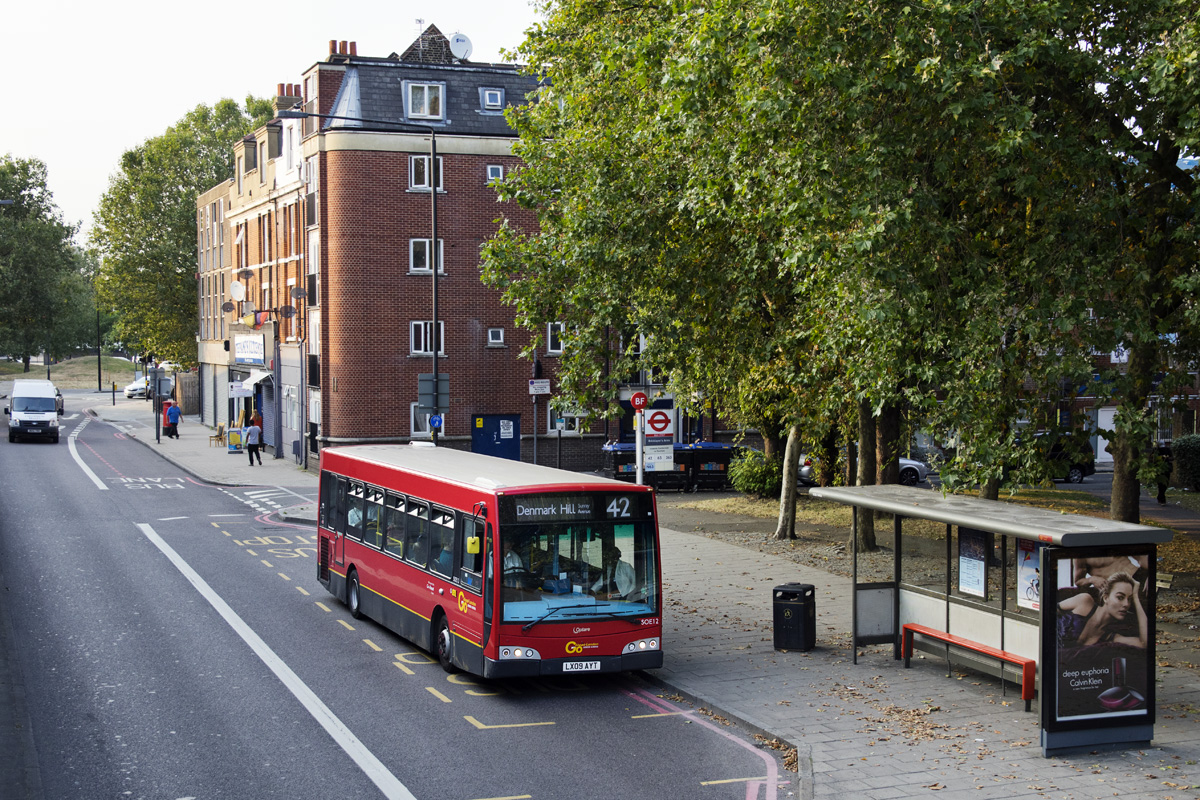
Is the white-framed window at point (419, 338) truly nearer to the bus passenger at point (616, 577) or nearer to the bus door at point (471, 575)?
the bus door at point (471, 575)

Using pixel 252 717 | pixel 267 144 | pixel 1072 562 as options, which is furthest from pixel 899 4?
pixel 267 144

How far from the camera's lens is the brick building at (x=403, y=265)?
3834 cm

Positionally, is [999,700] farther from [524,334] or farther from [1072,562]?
[524,334]

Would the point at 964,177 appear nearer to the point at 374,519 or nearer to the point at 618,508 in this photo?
the point at 618,508

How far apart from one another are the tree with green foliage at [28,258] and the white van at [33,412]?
29445 mm

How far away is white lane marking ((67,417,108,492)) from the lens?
35.7 meters

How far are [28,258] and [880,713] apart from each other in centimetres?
7919

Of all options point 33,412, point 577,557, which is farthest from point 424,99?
point 577,557

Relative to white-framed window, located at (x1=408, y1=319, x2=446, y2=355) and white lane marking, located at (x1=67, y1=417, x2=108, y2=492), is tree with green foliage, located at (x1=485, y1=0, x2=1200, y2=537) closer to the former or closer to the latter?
white-framed window, located at (x1=408, y1=319, x2=446, y2=355)

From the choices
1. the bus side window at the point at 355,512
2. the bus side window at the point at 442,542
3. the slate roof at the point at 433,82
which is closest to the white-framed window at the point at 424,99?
the slate roof at the point at 433,82

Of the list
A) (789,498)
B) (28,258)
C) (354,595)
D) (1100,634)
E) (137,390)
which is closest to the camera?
(1100,634)

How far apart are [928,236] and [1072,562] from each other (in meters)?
5.12

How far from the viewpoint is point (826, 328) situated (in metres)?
15.9

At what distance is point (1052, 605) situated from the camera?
1038 centimetres
